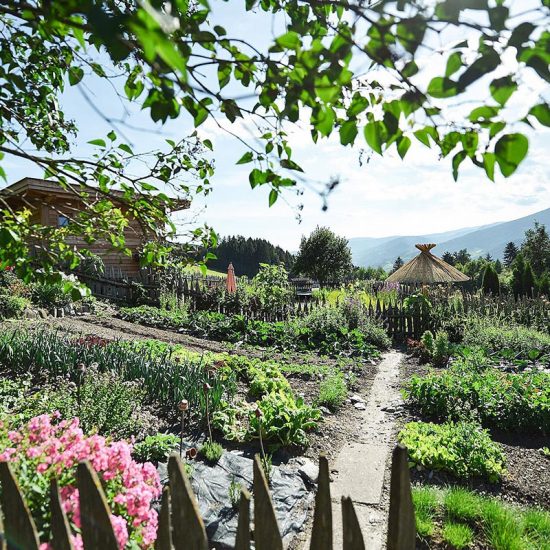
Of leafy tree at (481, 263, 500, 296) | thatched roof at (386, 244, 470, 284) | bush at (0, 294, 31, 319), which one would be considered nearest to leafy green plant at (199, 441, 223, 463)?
bush at (0, 294, 31, 319)

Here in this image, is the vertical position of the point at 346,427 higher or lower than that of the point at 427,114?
lower

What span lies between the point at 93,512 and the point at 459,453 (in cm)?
348

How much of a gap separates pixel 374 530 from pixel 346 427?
6.31ft

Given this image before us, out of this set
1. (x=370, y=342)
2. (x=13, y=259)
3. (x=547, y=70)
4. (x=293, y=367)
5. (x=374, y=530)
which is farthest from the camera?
(x=370, y=342)

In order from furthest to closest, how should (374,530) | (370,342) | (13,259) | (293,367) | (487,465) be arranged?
(370,342) < (293,367) < (487,465) < (374,530) < (13,259)

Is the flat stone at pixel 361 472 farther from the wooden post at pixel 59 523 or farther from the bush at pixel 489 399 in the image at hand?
the wooden post at pixel 59 523

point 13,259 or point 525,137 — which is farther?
point 13,259

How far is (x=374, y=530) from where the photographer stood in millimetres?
2908

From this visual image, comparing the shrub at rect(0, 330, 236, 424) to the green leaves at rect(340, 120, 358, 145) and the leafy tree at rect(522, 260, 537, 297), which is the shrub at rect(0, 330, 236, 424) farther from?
the leafy tree at rect(522, 260, 537, 297)

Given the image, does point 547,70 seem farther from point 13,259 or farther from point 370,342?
point 370,342

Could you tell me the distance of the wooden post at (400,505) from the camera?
1193 millimetres

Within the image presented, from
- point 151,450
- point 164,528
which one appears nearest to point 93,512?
point 164,528

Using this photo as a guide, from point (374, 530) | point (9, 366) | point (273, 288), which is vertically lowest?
point (374, 530)

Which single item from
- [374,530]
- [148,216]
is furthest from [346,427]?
[148,216]
